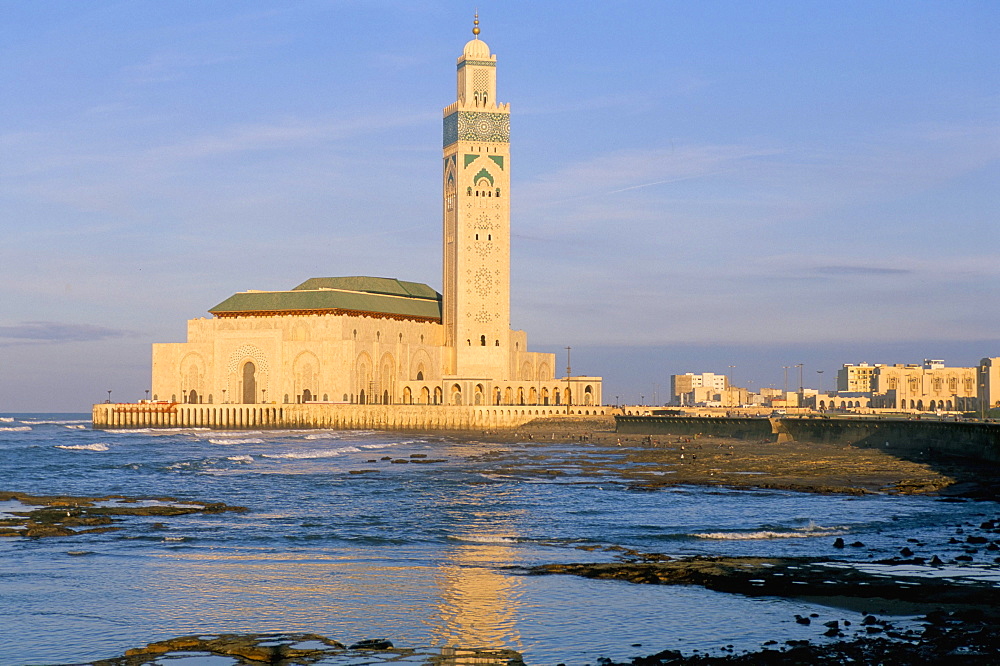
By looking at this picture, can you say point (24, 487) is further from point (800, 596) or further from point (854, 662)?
point (854, 662)

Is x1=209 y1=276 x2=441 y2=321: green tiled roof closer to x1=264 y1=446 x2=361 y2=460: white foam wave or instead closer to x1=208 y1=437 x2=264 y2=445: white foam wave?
x1=208 y1=437 x2=264 y2=445: white foam wave

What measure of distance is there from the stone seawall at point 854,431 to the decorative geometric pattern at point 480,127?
141 ft

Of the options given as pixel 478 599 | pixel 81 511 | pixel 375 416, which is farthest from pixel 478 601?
pixel 375 416

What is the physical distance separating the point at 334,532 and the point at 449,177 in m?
111

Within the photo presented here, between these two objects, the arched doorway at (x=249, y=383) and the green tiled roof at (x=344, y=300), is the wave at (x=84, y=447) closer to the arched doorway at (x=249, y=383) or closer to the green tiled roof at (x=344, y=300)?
the arched doorway at (x=249, y=383)

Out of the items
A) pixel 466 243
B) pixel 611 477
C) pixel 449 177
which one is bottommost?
pixel 611 477

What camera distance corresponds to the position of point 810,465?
58969 millimetres

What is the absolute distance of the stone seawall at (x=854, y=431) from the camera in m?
57.1

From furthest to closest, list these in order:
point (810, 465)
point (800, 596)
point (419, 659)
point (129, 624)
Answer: point (810, 465), point (800, 596), point (129, 624), point (419, 659)

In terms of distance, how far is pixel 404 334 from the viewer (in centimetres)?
14462

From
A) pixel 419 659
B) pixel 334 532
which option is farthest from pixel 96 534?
pixel 419 659

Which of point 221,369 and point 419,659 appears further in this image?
point 221,369

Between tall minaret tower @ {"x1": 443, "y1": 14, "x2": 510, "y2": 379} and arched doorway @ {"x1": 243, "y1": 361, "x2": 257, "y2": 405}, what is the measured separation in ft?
82.8

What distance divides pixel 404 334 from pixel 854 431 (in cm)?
7546
